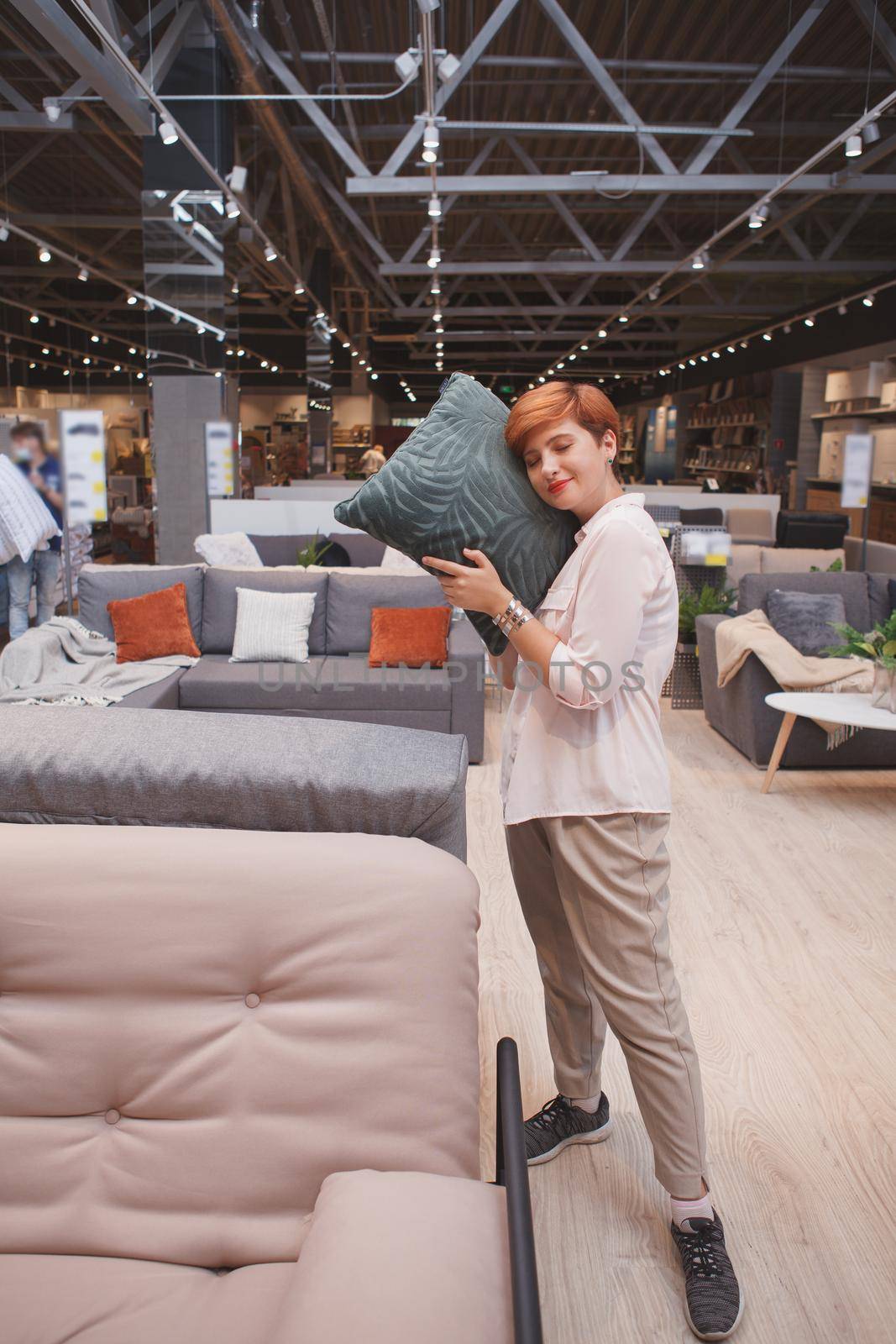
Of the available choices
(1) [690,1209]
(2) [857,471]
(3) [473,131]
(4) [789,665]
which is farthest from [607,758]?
(3) [473,131]

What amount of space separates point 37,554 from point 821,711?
4.64 metres

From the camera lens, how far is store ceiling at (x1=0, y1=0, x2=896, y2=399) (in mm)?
6707

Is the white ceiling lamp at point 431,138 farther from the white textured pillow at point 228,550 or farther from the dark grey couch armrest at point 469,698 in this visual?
the dark grey couch armrest at point 469,698

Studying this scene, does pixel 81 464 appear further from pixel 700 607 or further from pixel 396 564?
pixel 700 607

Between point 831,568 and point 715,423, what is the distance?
1532 centimetres

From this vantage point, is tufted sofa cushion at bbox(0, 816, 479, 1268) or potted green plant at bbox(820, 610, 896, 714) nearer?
tufted sofa cushion at bbox(0, 816, 479, 1268)

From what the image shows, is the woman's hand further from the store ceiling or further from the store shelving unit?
the store shelving unit

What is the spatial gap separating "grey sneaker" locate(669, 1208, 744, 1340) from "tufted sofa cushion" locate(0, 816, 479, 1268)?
0.69 meters

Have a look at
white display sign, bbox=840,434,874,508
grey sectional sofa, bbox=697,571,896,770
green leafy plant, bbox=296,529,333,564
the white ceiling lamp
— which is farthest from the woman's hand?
white display sign, bbox=840,434,874,508

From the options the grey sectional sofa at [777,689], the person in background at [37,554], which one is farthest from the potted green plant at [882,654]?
the person in background at [37,554]

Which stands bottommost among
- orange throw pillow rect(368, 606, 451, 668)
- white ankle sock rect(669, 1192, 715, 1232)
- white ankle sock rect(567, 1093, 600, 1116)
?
white ankle sock rect(567, 1093, 600, 1116)

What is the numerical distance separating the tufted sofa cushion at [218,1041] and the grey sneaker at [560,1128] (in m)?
0.84

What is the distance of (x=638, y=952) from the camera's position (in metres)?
1.61

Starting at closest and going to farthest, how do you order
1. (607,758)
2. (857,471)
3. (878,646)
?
(607,758) < (878,646) < (857,471)
